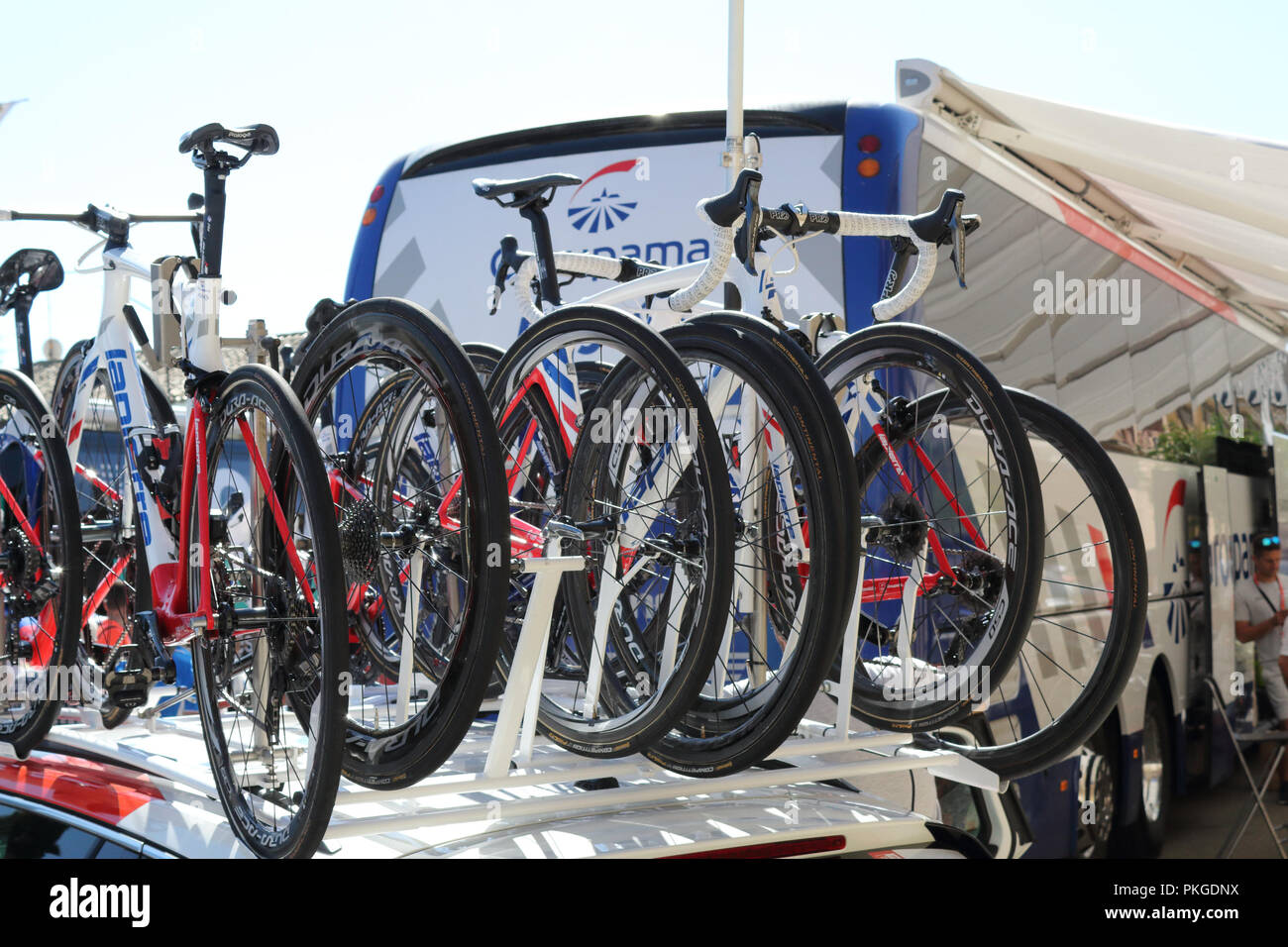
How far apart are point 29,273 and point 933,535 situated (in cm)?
323

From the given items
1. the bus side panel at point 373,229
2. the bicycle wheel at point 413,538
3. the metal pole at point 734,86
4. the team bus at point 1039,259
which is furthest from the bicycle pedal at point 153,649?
the bus side panel at point 373,229

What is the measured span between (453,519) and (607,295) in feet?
3.13

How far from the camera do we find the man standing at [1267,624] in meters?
8.80

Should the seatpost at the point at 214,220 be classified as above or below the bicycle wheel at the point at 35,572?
above

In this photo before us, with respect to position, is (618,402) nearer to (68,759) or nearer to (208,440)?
(208,440)

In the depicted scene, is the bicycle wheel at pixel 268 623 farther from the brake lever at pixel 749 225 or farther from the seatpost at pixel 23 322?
Result: the seatpost at pixel 23 322

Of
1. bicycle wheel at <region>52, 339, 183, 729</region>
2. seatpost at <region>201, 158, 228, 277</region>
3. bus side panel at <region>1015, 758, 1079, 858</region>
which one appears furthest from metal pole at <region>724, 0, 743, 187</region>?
bus side panel at <region>1015, 758, 1079, 858</region>

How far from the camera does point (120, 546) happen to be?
405 cm

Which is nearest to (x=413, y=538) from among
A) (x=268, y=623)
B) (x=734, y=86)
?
(x=268, y=623)

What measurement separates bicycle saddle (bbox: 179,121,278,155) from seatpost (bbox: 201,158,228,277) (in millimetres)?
64

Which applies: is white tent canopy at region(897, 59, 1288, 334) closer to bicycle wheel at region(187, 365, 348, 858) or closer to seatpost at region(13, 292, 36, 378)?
bicycle wheel at region(187, 365, 348, 858)

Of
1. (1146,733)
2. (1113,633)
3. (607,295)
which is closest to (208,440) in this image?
(607,295)

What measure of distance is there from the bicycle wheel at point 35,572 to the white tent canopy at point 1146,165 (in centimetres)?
351
